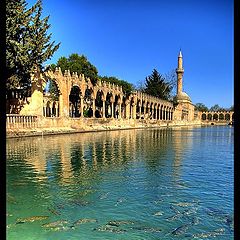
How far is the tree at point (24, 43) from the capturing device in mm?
20500

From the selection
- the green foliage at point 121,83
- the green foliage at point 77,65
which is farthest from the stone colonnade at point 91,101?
the green foliage at point 77,65

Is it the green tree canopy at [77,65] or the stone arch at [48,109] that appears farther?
the stone arch at [48,109]

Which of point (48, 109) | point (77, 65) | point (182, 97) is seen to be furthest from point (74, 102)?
point (182, 97)

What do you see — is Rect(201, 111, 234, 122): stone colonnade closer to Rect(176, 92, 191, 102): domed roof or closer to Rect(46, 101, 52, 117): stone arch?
Rect(176, 92, 191, 102): domed roof

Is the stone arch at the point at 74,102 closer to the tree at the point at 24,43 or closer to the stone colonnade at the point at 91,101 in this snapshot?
the stone colonnade at the point at 91,101

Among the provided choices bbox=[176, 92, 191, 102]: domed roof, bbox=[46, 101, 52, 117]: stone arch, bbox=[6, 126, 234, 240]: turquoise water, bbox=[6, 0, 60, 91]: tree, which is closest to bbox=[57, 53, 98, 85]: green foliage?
bbox=[46, 101, 52, 117]: stone arch

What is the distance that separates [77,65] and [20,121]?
68.6 ft

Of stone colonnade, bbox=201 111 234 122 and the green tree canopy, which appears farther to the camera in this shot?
stone colonnade, bbox=201 111 234 122

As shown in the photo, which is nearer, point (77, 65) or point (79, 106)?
point (77, 65)

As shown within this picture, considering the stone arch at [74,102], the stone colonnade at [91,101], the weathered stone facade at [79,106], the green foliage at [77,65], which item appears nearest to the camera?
the weathered stone facade at [79,106]

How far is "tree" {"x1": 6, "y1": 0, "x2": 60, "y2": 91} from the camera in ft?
67.3

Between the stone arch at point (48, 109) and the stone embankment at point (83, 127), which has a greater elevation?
the stone arch at point (48, 109)

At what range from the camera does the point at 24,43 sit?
74.1ft

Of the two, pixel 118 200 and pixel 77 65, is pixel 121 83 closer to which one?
pixel 77 65
